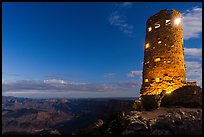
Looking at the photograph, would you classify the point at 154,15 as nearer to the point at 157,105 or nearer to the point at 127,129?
the point at 157,105

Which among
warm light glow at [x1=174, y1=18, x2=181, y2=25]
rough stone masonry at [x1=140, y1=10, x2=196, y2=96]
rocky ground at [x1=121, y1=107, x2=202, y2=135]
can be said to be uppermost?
warm light glow at [x1=174, y1=18, x2=181, y2=25]

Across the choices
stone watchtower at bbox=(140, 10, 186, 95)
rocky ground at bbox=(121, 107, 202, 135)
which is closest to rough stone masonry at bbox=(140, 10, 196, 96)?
stone watchtower at bbox=(140, 10, 186, 95)

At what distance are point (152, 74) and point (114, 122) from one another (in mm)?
11429

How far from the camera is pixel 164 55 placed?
90.7 feet

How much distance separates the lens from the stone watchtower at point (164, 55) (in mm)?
27219

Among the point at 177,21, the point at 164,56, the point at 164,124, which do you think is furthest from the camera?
the point at 177,21

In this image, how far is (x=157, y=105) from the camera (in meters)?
23.1

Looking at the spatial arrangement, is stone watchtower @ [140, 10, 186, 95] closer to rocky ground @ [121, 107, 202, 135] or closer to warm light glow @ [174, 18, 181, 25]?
warm light glow @ [174, 18, 181, 25]

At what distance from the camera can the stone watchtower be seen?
2722 cm

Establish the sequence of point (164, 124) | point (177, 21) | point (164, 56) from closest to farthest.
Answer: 1. point (164, 124)
2. point (164, 56)
3. point (177, 21)

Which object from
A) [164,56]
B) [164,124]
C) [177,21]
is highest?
[177,21]

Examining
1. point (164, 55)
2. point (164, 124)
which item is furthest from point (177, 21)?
point (164, 124)

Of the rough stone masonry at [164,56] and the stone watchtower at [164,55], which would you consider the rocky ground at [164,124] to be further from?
the rough stone masonry at [164,56]

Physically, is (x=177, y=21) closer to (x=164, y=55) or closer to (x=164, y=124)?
(x=164, y=55)
